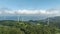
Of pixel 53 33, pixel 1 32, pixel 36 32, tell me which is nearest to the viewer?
pixel 1 32

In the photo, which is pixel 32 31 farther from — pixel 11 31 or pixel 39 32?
pixel 11 31

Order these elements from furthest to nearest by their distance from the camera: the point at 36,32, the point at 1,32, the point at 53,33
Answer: the point at 53,33 → the point at 36,32 → the point at 1,32

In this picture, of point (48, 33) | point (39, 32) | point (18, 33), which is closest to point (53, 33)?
point (48, 33)

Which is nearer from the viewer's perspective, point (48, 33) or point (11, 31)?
point (11, 31)

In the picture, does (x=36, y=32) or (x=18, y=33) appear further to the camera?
(x=36, y=32)

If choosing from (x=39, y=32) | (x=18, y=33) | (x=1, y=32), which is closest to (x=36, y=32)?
(x=39, y=32)

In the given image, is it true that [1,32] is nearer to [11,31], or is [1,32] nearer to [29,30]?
[11,31]

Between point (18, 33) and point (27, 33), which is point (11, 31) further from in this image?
point (27, 33)
